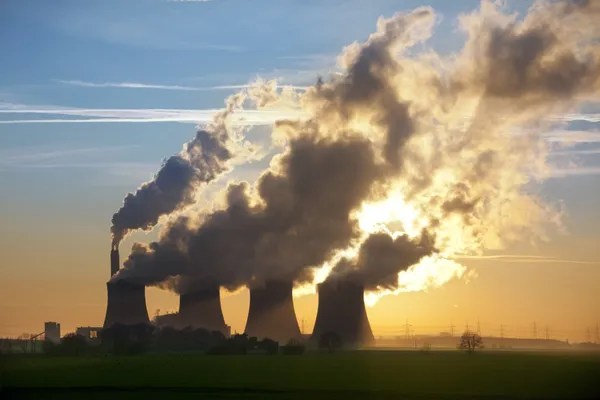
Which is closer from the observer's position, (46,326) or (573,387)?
→ (573,387)

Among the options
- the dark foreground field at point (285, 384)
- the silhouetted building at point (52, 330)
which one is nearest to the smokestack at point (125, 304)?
the dark foreground field at point (285, 384)

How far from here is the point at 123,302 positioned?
13275 centimetres

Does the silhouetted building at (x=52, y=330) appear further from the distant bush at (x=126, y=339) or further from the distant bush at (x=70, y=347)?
the distant bush at (x=126, y=339)

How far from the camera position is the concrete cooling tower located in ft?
432

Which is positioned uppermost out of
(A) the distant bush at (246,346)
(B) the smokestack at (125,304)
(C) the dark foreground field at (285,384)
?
(B) the smokestack at (125,304)

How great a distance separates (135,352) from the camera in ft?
440

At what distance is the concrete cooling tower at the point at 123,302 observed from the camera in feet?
432

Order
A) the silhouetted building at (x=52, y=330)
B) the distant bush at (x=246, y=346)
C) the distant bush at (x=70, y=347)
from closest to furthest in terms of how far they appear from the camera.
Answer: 1. the distant bush at (x=70, y=347)
2. the distant bush at (x=246, y=346)
3. the silhouetted building at (x=52, y=330)

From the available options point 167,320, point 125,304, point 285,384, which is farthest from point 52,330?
point 285,384

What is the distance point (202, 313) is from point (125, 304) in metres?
18.3

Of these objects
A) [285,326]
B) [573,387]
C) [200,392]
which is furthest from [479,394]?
[285,326]

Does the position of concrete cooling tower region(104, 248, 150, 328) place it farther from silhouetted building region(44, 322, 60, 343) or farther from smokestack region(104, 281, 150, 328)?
silhouetted building region(44, 322, 60, 343)

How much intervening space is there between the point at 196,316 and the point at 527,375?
7660 centimetres

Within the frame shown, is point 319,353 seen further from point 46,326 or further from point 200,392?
point 200,392
